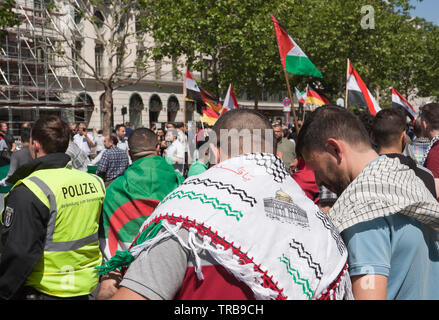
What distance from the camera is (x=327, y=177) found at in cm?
184

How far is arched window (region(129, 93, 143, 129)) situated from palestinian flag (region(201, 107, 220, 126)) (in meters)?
28.1

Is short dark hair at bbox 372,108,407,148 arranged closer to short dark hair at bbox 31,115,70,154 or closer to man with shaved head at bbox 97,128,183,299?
man with shaved head at bbox 97,128,183,299

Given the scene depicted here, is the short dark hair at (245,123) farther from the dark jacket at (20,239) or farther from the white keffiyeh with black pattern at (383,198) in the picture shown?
the dark jacket at (20,239)

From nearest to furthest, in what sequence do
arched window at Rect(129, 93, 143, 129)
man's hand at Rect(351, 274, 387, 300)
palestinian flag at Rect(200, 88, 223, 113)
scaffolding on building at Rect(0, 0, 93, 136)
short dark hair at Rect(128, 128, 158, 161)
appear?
man's hand at Rect(351, 274, 387, 300)
short dark hair at Rect(128, 128, 158, 161)
palestinian flag at Rect(200, 88, 223, 113)
scaffolding on building at Rect(0, 0, 93, 136)
arched window at Rect(129, 93, 143, 129)

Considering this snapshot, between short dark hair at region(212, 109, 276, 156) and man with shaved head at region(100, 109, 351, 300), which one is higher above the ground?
short dark hair at region(212, 109, 276, 156)

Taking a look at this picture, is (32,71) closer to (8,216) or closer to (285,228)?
(8,216)

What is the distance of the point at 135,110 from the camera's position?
128 feet

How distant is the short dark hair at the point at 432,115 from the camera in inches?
165

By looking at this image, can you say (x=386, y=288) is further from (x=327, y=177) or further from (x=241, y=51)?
(x=241, y=51)

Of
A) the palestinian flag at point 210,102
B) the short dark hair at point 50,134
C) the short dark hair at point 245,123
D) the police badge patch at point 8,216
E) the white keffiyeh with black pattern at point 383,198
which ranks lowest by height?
the police badge patch at point 8,216

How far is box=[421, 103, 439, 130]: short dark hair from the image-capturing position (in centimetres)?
418

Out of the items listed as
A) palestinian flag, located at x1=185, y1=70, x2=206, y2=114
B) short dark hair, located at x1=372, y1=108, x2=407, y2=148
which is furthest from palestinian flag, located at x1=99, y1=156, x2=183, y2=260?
palestinian flag, located at x1=185, y1=70, x2=206, y2=114

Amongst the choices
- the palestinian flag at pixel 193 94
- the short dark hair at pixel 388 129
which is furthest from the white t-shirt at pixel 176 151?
the short dark hair at pixel 388 129

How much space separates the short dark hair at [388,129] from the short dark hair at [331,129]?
136 centimetres
